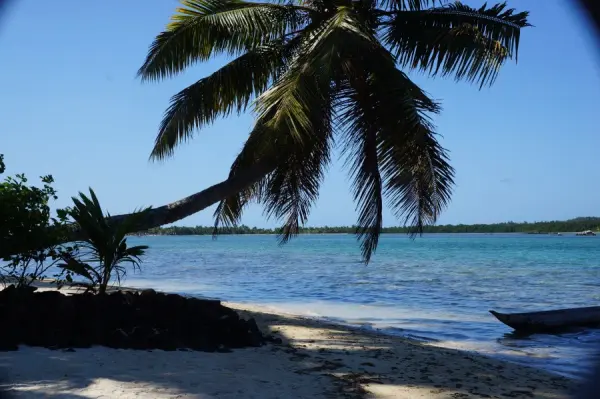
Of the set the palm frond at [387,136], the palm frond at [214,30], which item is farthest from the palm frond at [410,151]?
the palm frond at [214,30]

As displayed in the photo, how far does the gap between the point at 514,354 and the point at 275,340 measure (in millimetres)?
4373

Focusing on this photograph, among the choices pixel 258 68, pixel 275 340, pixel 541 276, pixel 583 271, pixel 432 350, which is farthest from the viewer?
pixel 583 271

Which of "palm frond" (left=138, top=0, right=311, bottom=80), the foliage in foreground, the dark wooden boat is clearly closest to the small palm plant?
the foliage in foreground

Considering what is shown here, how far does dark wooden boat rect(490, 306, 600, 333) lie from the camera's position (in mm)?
11844

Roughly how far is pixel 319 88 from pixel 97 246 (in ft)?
12.5

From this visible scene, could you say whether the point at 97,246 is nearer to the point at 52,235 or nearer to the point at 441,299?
the point at 52,235

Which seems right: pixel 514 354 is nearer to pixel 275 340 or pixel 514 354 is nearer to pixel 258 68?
pixel 275 340

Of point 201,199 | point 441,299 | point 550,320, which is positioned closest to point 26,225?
point 201,199

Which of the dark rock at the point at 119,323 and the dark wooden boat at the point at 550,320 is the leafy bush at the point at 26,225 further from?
the dark wooden boat at the point at 550,320

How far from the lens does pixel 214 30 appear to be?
35.5ft

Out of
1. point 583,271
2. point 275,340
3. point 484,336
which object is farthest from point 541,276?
point 275,340

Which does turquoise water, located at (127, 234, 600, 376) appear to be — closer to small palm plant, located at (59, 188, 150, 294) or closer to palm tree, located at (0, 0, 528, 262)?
palm tree, located at (0, 0, 528, 262)

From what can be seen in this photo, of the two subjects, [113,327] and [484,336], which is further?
[484,336]

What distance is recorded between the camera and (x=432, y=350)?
855 cm
